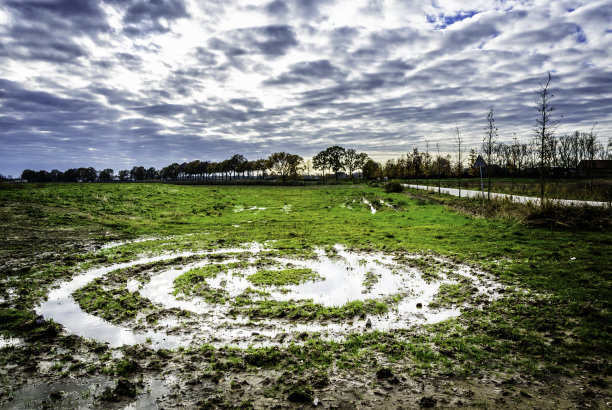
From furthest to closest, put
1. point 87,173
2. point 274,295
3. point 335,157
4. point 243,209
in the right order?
1. point 87,173
2. point 335,157
3. point 243,209
4. point 274,295

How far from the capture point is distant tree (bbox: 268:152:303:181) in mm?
130875

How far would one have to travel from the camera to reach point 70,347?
21.9ft

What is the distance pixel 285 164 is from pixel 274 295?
12807 cm

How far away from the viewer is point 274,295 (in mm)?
9789

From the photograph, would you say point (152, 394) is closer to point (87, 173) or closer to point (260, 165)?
point (260, 165)

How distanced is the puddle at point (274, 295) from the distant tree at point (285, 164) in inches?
4369

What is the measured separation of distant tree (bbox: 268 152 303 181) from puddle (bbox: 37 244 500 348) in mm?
110976

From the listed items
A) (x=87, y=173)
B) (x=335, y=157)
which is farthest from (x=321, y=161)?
(x=87, y=173)

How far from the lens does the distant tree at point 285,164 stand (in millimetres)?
130875

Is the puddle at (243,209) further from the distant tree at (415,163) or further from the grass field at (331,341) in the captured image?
the distant tree at (415,163)

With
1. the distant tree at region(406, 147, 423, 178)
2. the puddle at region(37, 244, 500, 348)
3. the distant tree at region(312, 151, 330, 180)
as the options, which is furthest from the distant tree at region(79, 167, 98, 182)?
the puddle at region(37, 244, 500, 348)

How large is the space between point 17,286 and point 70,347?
18.3ft

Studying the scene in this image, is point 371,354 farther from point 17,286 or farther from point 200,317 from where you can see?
point 17,286

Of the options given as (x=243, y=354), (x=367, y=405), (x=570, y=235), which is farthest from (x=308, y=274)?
(x=570, y=235)
